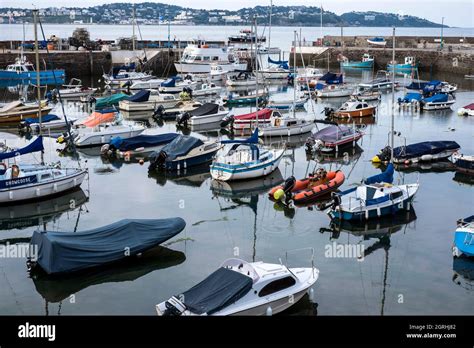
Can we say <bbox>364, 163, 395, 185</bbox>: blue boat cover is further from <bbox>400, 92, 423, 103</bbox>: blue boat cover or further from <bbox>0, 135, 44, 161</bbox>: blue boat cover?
<bbox>400, 92, 423, 103</bbox>: blue boat cover

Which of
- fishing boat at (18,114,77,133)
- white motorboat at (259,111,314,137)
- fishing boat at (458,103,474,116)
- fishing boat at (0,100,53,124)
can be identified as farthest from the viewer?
fishing boat at (458,103,474,116)

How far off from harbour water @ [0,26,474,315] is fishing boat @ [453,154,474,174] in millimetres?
536

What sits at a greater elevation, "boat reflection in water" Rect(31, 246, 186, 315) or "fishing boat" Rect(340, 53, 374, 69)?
"fishing boat" Rect(340, 53, 374, 69)

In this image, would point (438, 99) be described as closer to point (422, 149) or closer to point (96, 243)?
point (422, 149)

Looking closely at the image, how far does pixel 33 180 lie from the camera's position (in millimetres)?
26625

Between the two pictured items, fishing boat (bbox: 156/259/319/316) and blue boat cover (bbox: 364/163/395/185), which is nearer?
fishing boat (bbox: 156/259/319/316)

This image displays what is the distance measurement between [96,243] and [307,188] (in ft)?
35.5

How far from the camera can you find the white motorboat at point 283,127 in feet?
128

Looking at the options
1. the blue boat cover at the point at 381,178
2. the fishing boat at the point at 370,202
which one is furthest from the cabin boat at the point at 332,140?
the fishing boat at the point at 370,202

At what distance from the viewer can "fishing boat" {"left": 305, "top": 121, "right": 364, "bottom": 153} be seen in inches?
1385

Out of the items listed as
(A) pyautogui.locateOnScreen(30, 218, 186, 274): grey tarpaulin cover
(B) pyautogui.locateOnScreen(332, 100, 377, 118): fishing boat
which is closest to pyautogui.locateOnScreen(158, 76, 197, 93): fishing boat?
(B) pyautogui.locateOnScreen(332, 100, 377, 118): fishing boat

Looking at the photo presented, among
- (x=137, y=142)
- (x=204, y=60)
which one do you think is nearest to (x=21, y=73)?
(x=204, y=60)

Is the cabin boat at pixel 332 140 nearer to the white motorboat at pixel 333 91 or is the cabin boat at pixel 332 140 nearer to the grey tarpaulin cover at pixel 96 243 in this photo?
the grey tarpaulin cover at pixel 96 243
